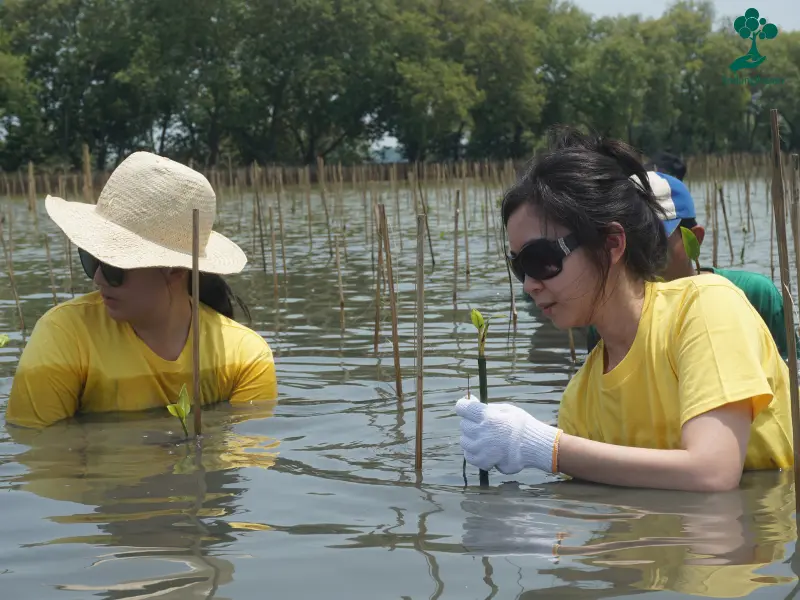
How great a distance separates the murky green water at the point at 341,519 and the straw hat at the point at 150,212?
0.79 metres

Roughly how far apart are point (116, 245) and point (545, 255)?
2035 millimetres

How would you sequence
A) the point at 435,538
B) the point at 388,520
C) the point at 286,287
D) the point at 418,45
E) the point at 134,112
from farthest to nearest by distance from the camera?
the point at 418,45 → the point at 134,112 → the point at 286,287 → the point at 388,520 → the point at 435,538

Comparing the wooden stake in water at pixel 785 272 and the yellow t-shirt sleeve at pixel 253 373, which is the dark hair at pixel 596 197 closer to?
the wooden stake in water at pixel 785 272

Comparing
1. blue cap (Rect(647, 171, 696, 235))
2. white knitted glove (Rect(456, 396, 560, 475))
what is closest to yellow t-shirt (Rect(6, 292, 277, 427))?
white knitted glove (Rect(456, 396, 560, 475))

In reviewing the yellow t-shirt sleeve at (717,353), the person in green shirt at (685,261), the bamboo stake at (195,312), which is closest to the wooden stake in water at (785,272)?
the yellow t-shirt sleeve at (717,353)

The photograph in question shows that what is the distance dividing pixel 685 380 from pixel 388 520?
1.07 metres

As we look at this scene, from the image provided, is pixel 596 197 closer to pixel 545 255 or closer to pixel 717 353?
pixel 545 255

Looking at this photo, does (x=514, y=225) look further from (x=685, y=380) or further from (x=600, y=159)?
(x=685, y=380)

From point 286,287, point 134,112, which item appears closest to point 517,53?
point 134,112

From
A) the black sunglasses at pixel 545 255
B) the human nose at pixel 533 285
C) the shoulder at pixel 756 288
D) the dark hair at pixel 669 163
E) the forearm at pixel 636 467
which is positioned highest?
the dark hair at pixel 669 163

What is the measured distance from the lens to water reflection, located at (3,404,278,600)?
3385 millimetres

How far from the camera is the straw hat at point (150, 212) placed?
504cm

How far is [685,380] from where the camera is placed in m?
3.50

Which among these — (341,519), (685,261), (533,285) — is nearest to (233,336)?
(341,519)
